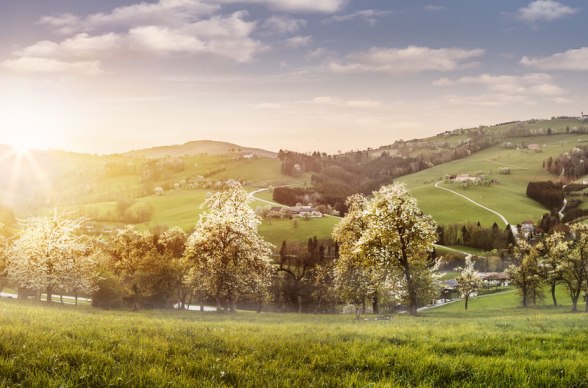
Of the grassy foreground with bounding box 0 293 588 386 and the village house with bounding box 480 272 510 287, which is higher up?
the grassy foreground with bounding box 0 293 588 386

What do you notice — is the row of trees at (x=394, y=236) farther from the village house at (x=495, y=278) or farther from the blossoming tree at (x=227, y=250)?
the village house at (x=495, y=278)

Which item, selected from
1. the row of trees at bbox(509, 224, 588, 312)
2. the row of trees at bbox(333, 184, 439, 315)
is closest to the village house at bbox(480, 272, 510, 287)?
the row of trees at bbox(509, 224, 588, 312)

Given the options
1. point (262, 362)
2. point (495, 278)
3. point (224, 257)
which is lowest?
point (495, 278)

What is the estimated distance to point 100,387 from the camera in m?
7.61

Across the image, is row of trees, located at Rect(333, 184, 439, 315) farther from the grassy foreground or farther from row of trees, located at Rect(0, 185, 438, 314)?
the grassy foreground

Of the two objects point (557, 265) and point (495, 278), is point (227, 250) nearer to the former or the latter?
point (557, 265)

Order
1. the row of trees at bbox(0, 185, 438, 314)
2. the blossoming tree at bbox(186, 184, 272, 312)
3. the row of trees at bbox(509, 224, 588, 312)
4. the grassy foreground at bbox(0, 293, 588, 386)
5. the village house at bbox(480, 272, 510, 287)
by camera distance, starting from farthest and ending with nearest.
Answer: the village house at bbox(480, 272, 510, 287) → the row of trees at bbox(509, 224, 588, 312) → the blossoming tree at bbox(186, 184, 272, 312) → the row of trees at bbox(0, 185, 438, 314) → the grassy foreground at bbox(0, 293, 588, 386)

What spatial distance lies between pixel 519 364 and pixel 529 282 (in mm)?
97871

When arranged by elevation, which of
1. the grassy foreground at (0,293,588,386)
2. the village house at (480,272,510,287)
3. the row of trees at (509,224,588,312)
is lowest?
the village house at (480,272,510,287)

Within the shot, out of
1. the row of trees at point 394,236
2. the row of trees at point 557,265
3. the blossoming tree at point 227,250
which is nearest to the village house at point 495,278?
the row of trees at point 557,265

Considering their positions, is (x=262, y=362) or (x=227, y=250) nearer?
(x=262, y=362)

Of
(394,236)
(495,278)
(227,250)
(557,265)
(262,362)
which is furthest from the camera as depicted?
(495,278)

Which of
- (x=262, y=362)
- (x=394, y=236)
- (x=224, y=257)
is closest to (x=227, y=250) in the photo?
(x=224, y=257)

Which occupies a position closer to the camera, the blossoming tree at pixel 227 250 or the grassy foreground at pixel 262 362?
the grassy foreground at pixel 262 362
